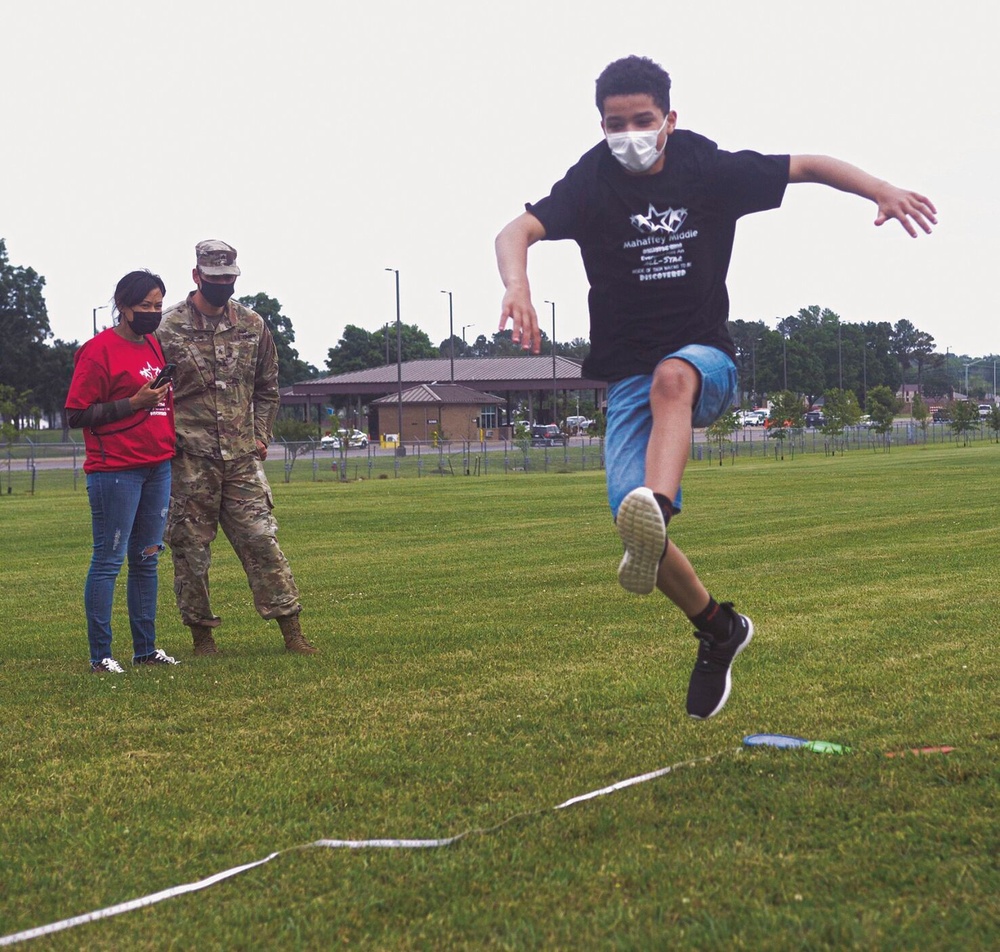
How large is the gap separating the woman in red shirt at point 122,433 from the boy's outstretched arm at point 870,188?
377 cm

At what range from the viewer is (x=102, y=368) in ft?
23.4

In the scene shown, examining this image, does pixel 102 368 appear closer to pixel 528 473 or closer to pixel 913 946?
pixel 913 946

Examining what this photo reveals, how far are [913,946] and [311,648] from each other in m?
5.36

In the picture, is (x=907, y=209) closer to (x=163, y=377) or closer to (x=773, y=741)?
(x=773, y=741)

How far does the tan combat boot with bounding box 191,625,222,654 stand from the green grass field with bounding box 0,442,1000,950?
265 mm

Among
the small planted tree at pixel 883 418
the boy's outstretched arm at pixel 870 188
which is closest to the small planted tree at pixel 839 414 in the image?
the small planted tree at pixel 883 418

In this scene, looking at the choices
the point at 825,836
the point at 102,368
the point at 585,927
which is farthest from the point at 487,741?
the point at 102,368

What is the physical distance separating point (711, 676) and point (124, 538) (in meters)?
3.83

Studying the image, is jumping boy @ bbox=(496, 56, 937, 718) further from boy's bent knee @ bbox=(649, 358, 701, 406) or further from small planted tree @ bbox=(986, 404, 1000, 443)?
small planted tree @ bbox=(986, 404, 1000, 443)

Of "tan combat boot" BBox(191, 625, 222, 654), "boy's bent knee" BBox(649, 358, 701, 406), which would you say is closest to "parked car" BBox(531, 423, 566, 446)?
"tan combat boot" BBox(191, 625, 222, 654)

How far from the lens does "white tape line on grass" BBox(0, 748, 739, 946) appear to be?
10.4ft

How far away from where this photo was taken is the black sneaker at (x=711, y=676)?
4.75m

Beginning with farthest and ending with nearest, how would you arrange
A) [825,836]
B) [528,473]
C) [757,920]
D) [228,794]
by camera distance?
1. [528,473]
2. [228,794]
3. [825,836]
4. [757,920]

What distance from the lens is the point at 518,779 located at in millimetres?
4461
